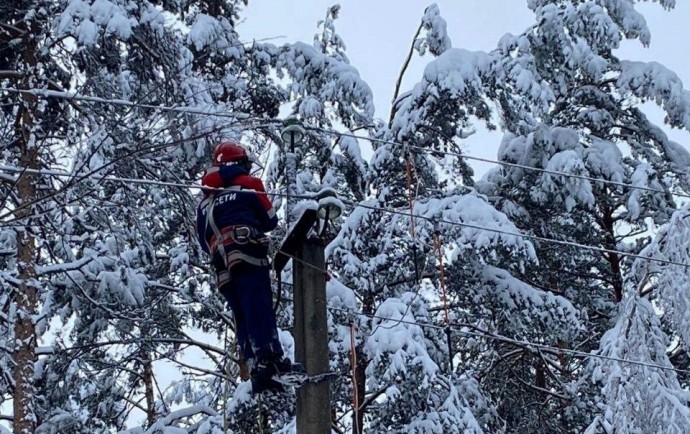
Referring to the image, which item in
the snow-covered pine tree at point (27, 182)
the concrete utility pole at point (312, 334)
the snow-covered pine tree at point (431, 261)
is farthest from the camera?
the snow-covered pine tree at point (431, 261)

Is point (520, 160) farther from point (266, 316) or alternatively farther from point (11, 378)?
point (266, 316)

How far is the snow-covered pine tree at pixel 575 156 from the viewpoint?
1175cm

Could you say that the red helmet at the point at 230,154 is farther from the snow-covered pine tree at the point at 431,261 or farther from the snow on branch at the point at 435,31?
the snow on branch at the point at 435,31

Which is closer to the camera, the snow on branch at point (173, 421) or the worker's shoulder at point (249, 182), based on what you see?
the worker's shoulder at point (249, 182)

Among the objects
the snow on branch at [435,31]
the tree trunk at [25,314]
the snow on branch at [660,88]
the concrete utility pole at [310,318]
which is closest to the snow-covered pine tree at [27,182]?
the tree trunk at [25,314]

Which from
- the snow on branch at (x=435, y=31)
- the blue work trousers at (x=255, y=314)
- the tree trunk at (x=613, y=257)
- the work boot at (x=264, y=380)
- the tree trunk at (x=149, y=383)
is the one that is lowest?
the work boot at (x=264, y=380)

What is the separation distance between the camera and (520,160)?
12.3 meters

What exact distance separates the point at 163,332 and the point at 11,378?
3.63 meters

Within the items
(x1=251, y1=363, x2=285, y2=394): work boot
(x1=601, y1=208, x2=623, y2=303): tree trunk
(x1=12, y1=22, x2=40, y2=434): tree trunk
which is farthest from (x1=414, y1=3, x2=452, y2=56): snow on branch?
(x1=251, y1=363, x2=285, y2=394): work boot

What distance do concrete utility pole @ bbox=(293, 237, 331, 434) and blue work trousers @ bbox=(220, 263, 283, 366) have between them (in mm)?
206

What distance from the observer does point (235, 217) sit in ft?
16.2

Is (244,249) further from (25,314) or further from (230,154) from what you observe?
(25,314)

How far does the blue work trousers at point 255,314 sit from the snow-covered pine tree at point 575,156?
22.7 ft

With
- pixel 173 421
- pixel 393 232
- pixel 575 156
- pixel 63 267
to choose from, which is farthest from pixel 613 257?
pixel 63 267
